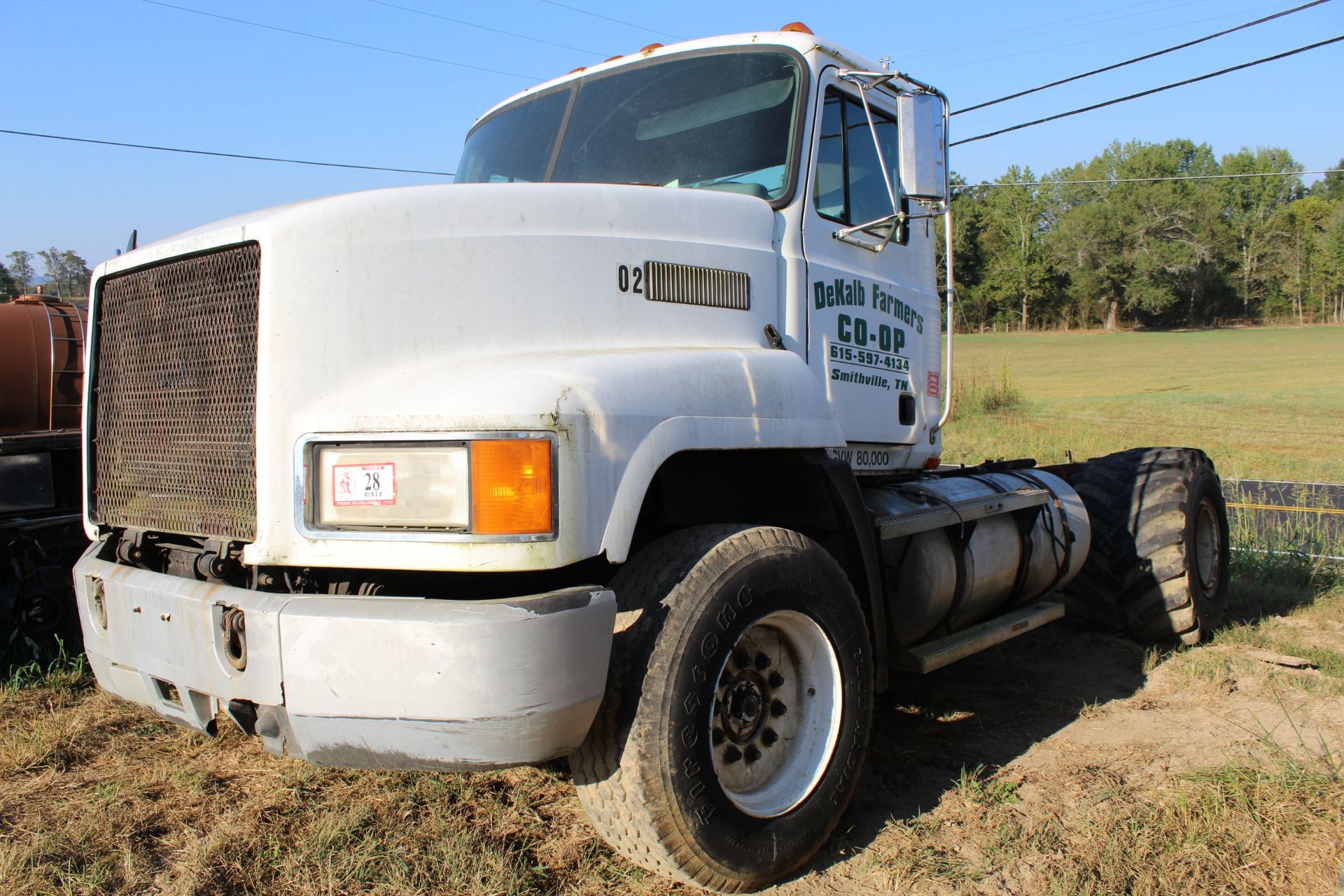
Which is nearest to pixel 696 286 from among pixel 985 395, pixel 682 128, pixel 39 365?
pixel 682 128

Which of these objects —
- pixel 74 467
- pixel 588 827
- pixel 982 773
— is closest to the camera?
pixel 588 827

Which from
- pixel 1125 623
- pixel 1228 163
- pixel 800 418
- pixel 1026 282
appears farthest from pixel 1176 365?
pixel 1228 163

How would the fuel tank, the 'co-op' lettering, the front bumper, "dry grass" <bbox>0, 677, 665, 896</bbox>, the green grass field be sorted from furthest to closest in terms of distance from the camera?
the green grass field → the fuel tank → the 'co-op' lettering → "dry grass" <bbox>0, 677, 665, 896</bbox> → the front bumper

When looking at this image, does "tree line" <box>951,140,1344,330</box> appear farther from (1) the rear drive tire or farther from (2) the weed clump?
(1) the rear drive tire

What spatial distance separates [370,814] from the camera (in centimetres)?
339

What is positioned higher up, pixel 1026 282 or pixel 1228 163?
pixel 1228 163

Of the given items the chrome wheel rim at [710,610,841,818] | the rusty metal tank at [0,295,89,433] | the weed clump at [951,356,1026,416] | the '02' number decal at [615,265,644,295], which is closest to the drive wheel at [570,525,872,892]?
the chrome wheel rim at [710,610,841,818]

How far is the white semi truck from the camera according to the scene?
253 centimetres

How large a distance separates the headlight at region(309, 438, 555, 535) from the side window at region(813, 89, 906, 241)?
2.05 meters

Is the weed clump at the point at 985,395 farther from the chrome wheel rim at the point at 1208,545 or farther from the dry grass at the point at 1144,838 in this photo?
the dry grass at the point at 1144,838

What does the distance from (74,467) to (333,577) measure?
347 cm

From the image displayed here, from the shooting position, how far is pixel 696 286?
3494 millimetres

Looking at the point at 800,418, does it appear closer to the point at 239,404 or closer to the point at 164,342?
the point at 239,404

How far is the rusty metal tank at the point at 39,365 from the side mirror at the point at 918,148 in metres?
4.50
